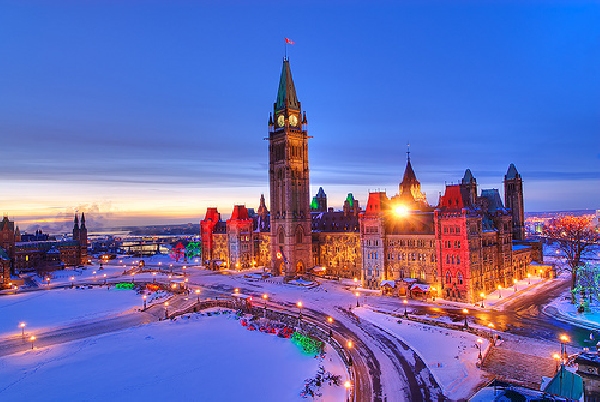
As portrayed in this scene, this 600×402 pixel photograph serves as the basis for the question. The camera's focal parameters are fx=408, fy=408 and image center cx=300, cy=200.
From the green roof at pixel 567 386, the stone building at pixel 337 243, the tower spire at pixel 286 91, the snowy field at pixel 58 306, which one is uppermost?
the tower spire at pixel 286 91

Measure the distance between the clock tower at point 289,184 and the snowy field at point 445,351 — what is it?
137 ft

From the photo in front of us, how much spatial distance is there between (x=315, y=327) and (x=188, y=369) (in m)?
17.5

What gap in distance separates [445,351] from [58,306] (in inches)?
2768

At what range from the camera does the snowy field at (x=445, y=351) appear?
3603 centimetres

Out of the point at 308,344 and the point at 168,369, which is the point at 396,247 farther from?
the point at 168,369

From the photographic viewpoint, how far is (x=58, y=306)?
77625mm

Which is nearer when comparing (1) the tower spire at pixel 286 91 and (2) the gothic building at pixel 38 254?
(1) the tower spire at pixel 286 91

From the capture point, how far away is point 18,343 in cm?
5497

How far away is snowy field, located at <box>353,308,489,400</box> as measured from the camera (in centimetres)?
3603

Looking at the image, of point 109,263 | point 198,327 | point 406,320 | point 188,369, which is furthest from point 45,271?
point 406,320

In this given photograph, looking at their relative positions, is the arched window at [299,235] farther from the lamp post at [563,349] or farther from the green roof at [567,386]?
the green roof at [567,386]

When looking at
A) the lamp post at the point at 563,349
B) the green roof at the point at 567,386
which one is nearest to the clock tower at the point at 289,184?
the lamp post at the point at 563,349

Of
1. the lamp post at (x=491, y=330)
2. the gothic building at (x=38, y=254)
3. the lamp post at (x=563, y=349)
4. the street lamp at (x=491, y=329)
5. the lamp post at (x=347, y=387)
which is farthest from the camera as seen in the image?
the gothic building at (x=38, y=254)

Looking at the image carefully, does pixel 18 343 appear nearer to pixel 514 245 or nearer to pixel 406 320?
pixel 406 320
